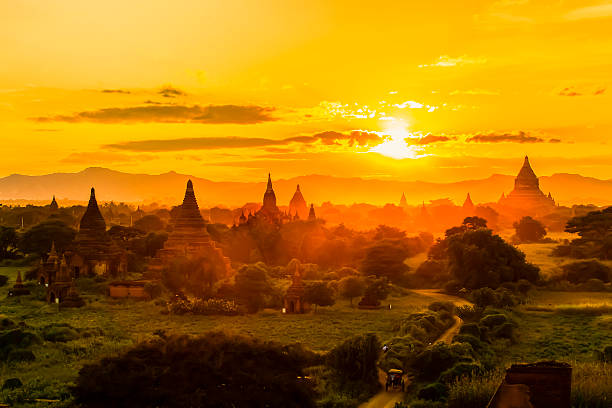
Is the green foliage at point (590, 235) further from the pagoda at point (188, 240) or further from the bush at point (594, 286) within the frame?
the pagoda at point (188, 240)

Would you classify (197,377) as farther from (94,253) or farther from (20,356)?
(94,253)

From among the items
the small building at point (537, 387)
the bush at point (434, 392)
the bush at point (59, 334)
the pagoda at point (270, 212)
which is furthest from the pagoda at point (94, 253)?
the small building at point (537, 387)

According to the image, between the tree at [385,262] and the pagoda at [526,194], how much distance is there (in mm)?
82733

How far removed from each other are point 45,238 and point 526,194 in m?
99.2

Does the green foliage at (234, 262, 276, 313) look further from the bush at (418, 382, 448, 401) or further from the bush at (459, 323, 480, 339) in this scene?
the bush at (418, 382, 448, 401)

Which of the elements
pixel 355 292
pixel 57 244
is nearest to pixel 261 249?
pixel 57 244

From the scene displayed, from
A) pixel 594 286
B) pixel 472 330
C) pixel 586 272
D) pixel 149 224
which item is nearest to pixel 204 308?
pixel 472 330

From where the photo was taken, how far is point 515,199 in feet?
442

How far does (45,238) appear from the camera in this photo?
208ft

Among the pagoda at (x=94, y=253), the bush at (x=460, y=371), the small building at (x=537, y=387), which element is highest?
the pagoda at (x=94, y=253)

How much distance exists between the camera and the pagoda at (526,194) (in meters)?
133

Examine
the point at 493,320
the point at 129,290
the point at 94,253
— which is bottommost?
the point at 493,320

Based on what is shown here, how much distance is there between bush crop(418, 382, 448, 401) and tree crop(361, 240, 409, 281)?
3380 cm

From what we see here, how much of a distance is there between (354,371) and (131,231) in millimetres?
51187
